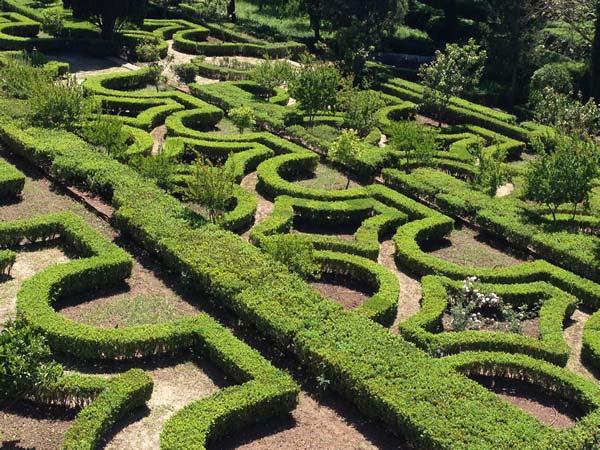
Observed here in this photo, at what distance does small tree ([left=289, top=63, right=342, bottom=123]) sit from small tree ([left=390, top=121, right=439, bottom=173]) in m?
4.32

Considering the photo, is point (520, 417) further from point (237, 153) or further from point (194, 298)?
point (237, 153)

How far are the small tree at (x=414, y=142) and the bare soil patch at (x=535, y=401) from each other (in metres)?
11.7

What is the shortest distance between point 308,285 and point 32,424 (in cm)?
716

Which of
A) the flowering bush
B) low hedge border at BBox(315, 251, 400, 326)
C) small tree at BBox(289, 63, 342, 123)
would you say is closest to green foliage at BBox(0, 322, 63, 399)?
low hedge border at BBox(315, 251, 400, 326)

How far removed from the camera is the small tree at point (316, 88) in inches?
1221

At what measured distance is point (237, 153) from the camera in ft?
90.2

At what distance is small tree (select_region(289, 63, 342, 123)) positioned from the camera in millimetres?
31016

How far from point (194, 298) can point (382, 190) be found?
29.0ft

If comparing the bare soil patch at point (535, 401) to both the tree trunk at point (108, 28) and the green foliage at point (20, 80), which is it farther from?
the tree trunk at point (108, 28)

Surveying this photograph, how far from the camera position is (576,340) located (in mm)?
19188

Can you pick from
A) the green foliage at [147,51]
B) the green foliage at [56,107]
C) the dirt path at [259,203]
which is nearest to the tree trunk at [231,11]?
the green foliage at [147,51]

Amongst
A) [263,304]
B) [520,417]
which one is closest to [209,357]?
[263,304]

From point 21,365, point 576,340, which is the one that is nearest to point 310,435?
point 21,365

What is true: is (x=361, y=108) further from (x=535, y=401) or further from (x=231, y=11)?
(x=231, y=11)
